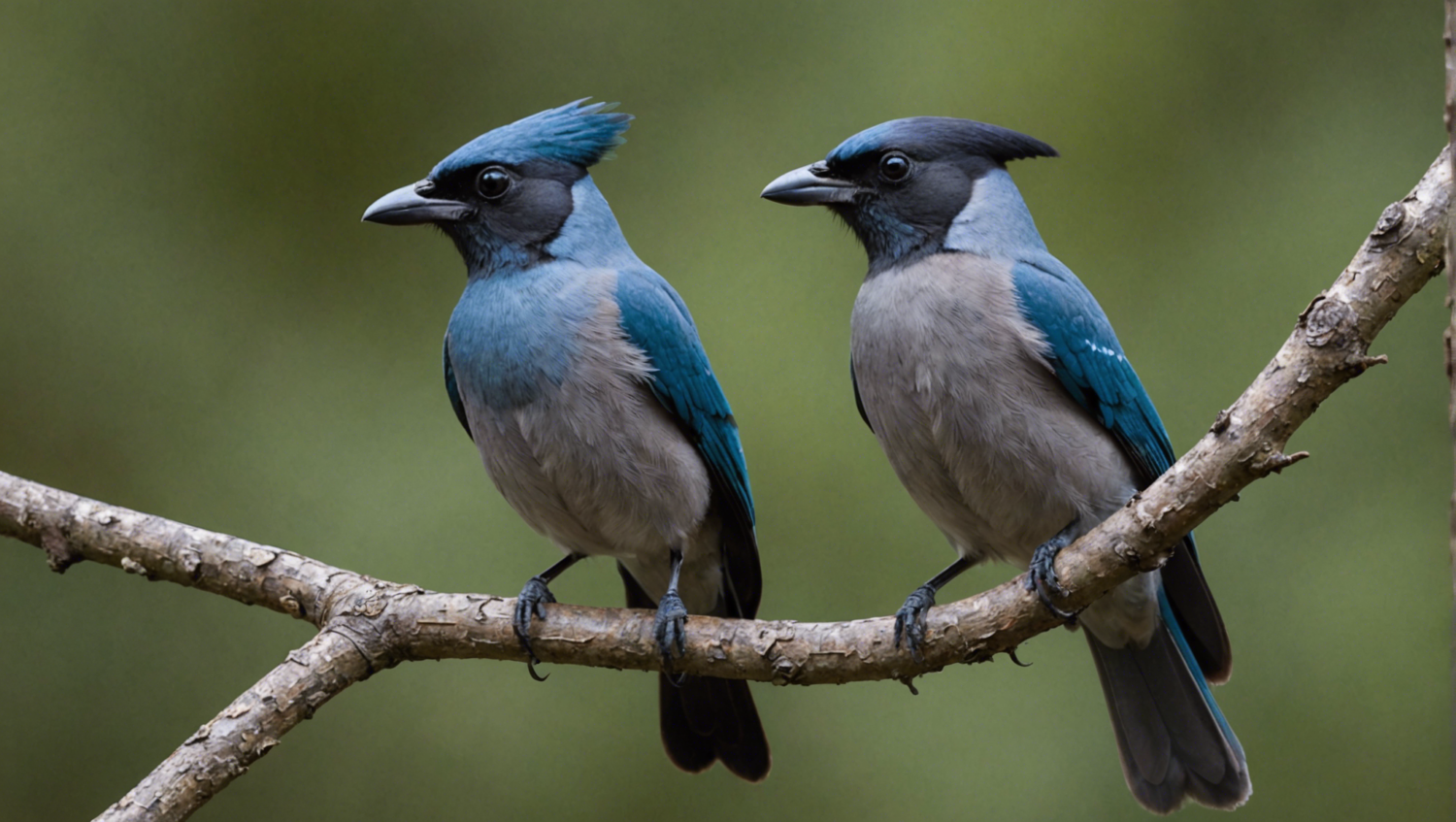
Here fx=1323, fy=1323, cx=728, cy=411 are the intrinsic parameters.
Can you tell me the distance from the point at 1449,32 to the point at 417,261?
15.1ft

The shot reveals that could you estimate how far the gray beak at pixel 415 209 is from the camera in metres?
2.95

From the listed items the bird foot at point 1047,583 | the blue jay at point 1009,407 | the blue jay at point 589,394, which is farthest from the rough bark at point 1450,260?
the blue jay at point 589,394

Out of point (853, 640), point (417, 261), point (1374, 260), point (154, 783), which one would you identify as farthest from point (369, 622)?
point (417, 261)

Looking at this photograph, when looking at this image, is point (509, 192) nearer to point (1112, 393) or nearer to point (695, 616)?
point (695, 616)

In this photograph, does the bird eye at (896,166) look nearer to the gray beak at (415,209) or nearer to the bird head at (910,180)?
the bird head at (910,180)

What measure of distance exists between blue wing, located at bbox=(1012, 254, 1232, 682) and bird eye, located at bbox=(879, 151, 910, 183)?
33 cm

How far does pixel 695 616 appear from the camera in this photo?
276 centimetres

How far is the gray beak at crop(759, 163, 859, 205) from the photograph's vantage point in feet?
9.50

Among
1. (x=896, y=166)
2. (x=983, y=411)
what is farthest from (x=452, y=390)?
(x=983, y=411)

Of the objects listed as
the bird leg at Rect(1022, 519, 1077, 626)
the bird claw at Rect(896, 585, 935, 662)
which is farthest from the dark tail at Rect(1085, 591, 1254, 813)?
the bird claw at Rect(896, 585, 935, 662)

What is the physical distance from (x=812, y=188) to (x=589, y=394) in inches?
26.3

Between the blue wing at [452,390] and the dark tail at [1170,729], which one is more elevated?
the blue wing at [452,390]

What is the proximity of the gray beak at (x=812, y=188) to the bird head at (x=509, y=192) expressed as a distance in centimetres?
41

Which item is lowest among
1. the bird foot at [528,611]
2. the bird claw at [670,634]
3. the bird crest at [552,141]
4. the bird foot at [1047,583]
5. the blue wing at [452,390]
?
the bird foot at [1047,583]
